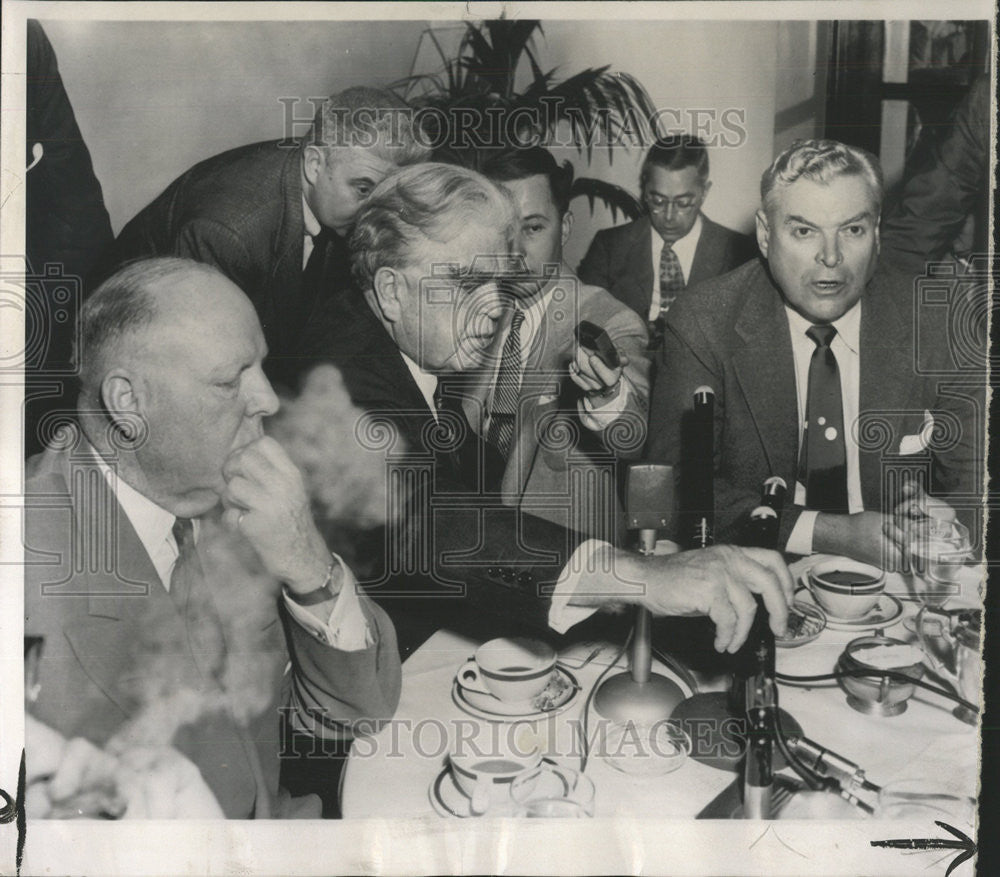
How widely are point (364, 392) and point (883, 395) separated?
0.76 meters

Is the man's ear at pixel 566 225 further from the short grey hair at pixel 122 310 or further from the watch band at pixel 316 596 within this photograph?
the watch band at pixel 316 596

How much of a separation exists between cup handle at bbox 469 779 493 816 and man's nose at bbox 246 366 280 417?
0.62 m

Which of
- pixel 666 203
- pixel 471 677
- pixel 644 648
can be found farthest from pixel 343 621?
pixel 666 203

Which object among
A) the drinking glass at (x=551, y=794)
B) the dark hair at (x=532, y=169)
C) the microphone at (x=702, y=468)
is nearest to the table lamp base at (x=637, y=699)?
the drinking glass at (x=551, y=794)

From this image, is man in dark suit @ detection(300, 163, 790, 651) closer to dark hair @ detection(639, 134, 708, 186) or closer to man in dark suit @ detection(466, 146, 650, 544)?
man in dark suit @ detection(466, 146, 650, 544)

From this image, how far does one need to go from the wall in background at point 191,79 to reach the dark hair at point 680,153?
383mm

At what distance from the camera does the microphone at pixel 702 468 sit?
1437 millimetres

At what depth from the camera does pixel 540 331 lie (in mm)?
1426

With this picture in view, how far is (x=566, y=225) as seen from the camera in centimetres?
142

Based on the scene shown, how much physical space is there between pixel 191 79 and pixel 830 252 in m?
0.96

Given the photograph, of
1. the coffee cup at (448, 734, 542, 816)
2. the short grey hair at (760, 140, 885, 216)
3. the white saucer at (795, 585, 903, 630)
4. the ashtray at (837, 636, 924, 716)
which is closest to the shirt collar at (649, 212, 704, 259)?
the short grey hair at (760, 140, 885, 216)

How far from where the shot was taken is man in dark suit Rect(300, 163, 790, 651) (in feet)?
4.67

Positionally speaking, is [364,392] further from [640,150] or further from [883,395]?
[883,395]

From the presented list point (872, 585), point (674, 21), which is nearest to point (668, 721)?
point (872, 585)
